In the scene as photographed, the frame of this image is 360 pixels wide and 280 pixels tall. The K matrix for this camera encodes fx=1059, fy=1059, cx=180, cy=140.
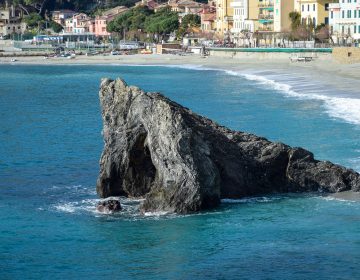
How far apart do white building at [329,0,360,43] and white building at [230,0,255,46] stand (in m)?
22.9

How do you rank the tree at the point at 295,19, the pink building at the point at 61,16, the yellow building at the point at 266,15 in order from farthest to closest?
the pink building at the point at 61,16 → the yellow building at the point at 266,15 → the tree at the point at 295,19

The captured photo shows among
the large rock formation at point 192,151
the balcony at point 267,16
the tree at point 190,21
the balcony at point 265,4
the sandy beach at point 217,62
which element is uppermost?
the balcony at point 265,4

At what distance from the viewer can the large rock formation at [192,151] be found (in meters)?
26.8

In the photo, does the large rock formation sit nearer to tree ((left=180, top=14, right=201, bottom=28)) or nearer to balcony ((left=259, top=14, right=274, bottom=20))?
balcony ((left=259, top=14, right=274, bottom=20))

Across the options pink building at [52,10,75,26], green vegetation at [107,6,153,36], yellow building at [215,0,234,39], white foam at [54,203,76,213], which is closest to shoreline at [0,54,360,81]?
yellow building at [215,0,234,39]

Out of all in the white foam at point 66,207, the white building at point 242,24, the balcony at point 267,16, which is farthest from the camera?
the white building at point 242,24

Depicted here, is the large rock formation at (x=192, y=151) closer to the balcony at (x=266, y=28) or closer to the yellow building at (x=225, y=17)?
the balcony at (x=266, y=28)

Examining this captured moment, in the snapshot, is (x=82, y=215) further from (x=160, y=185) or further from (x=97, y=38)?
(x=97, y=38)

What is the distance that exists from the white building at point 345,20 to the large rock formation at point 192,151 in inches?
2714

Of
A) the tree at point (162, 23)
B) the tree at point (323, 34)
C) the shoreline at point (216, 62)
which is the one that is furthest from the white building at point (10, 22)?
the tree at point (323, 34)

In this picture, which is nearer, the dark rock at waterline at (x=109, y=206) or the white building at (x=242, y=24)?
the dark rock at waterline at (x=109, y=206)

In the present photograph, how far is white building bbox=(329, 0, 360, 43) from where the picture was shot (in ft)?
320

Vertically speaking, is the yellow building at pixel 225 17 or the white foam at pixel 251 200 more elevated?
the yellow building at pixel 225 17

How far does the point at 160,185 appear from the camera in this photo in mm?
26641
